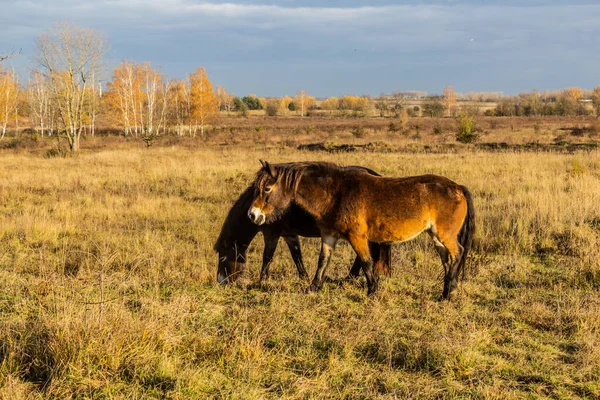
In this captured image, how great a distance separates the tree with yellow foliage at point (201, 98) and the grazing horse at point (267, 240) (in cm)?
5154

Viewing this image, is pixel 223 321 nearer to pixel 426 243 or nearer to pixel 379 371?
pixel 379 371

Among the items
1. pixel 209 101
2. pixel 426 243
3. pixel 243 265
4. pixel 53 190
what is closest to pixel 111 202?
pixel 53 190

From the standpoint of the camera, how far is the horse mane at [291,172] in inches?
225

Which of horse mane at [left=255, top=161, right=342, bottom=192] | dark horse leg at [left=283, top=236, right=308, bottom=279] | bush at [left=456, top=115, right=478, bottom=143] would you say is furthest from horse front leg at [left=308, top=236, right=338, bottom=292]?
bush at [left=456, top=115, right=478, bottom=143]

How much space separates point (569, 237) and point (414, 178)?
4161 mm

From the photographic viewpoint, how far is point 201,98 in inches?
2248

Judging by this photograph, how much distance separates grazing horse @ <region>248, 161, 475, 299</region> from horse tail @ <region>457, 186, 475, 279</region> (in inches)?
0.5

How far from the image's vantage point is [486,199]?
39.5 ft

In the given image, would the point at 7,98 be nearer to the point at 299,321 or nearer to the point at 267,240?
the point at 267,240

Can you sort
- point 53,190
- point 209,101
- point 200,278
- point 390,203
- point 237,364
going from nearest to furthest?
point 237,364 → point 390,203 → point 200,278 → point 53,190 → point 209,101

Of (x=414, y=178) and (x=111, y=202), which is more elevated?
(x=414, y=178)

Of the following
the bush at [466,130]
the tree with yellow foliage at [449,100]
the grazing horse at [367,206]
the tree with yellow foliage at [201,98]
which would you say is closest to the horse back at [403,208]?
the grazing horse at [367,206]

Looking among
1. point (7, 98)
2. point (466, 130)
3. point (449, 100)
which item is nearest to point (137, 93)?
point (7, 98)

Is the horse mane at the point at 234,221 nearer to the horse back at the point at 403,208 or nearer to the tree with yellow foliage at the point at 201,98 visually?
the horse back at the point at 403,208
